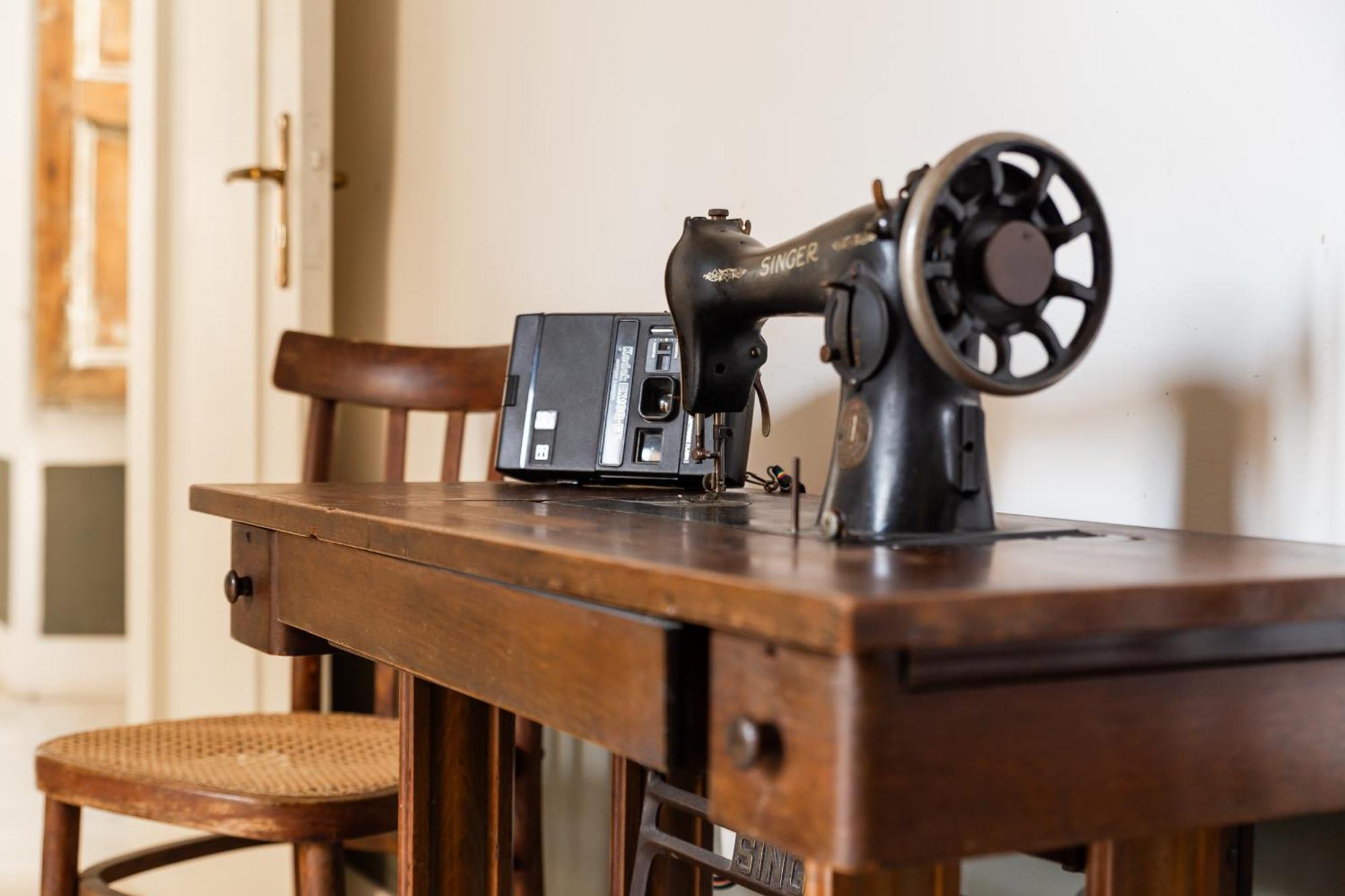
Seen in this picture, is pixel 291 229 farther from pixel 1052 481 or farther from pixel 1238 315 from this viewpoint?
pixel 1238 315

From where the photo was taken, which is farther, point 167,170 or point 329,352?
point 167,170

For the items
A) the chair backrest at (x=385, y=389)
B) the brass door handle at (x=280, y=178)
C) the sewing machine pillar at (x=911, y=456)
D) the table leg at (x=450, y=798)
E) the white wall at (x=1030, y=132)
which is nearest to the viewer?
the sewing machine pillar at (x=911, y=456)

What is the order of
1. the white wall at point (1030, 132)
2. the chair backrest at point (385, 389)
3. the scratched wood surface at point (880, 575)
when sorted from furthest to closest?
the chair backrest at point (385, 389)
the white wall at point (1030, 132)
the scratched wood surface at point (880, 575)

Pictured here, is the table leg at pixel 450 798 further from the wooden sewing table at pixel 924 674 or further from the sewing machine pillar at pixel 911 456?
the sewing machine pillar at pixel 911 456

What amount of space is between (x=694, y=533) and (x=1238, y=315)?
19.4 inches

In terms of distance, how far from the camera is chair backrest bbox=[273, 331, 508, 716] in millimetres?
1975

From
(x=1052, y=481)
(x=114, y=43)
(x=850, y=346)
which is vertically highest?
(x=114, y=43)

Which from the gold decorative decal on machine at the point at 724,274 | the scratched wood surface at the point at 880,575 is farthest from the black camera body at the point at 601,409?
the scratched wood surface at the point at 880,575

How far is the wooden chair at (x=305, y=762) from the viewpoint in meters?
1.54

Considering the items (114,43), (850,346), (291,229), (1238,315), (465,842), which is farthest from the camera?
(114,43)

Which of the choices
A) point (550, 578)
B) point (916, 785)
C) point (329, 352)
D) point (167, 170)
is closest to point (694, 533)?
point (550, 578)

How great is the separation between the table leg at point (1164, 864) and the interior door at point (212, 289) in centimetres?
185

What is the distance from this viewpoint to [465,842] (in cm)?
128

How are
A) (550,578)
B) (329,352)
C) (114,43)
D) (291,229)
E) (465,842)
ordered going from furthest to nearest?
(114,43) < (291,229) < (329,352) < (465,842) < (550,578)
